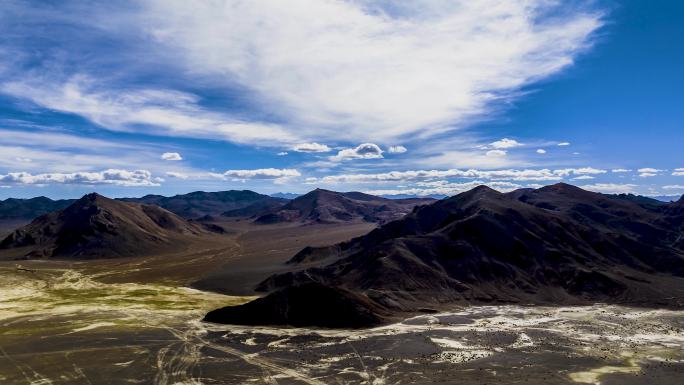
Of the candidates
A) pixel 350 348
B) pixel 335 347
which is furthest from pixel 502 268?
pixel 335 347

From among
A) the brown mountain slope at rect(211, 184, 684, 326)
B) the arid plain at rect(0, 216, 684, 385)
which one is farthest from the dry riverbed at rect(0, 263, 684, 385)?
the brown mountain slope at rect(211, 184, 684, 326)

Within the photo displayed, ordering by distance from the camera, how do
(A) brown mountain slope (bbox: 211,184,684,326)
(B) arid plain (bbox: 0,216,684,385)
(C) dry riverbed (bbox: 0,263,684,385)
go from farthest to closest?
1. (A) brown mountain slope (bbox: 211,184,684,326)
2. (B) arid plain (bbox: 0,216,684,385)
3. (C) dry riverbed (bbox: 0,263,684,385)

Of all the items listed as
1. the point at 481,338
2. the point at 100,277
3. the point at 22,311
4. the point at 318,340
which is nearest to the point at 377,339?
the point at 318,340

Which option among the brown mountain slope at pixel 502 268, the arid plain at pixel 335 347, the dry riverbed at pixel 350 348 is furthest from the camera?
the brown mountain slope at pixel 502 268

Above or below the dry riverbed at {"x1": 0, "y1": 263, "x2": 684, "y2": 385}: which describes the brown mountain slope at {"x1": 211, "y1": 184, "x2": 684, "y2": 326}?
above

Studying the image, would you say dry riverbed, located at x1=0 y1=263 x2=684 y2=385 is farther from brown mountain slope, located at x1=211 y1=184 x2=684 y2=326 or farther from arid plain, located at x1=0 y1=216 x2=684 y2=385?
brown mountain slope, located at x1=211 y1=184 x2=684 y2=326

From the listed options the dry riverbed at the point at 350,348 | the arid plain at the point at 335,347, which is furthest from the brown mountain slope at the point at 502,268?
the dry riverbed at the point at 350,348

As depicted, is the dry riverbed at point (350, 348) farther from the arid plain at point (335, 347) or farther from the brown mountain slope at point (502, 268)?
the brown mountain slope at point (502, 268)

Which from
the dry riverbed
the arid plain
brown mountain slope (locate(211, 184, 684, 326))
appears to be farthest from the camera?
brown mountain slope (locate(211, 184, 684, 326))
